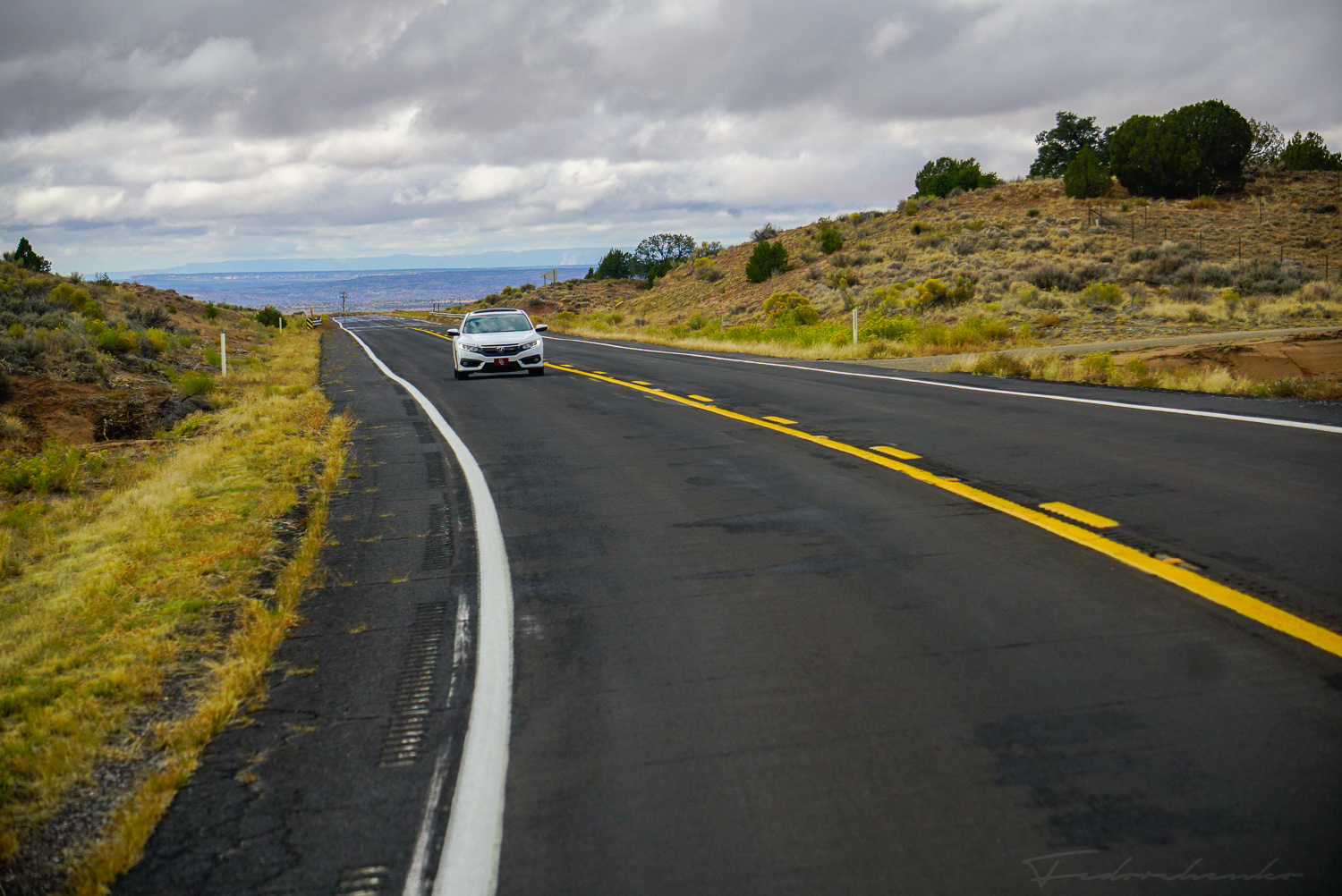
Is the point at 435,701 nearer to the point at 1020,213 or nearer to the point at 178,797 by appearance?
the point at 178,797

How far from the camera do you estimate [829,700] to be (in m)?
3.92

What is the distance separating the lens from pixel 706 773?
11.1 feet

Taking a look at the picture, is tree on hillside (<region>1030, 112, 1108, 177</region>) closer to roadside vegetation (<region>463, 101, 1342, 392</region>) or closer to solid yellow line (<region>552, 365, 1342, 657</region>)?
roadside vegetation (<region>463, 101, 1342, 392</region>)

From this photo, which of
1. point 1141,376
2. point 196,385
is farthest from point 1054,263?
point 196,385

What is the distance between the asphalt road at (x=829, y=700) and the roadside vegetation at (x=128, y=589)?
297 mm

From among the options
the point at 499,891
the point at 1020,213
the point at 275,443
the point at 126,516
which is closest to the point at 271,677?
the point at 499,891

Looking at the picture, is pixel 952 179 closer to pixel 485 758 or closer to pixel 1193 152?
pixel 1193 152

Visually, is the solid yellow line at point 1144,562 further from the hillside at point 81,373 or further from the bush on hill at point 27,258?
the bush on hill at point 27,258

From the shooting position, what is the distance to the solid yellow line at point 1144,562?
418 cm

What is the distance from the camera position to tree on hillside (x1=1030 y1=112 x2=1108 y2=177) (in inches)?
3590

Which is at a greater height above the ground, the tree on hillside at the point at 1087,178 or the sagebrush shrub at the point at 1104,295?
the tree on hillside at the point at 1087,178

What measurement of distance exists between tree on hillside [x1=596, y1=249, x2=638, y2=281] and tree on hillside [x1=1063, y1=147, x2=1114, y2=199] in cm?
5722

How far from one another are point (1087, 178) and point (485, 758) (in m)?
67.9

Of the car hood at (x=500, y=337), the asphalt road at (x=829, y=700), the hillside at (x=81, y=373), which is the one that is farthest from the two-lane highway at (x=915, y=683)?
the car hood at (x=500, y=337)
